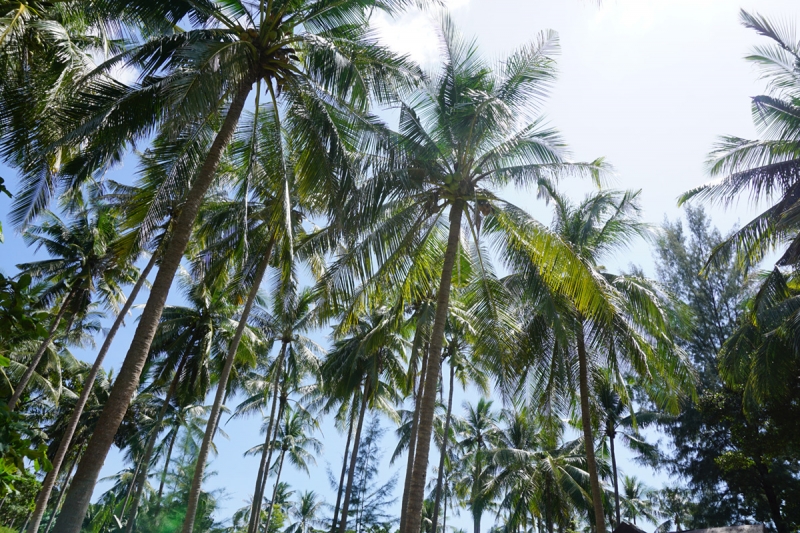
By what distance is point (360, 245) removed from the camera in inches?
416

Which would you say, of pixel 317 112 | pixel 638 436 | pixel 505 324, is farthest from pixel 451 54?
pixel 638 436

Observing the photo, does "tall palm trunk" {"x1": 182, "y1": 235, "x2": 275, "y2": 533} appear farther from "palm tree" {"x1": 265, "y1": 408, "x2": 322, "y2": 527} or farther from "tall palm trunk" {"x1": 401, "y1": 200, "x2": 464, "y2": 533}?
"palm tree" {"x1": 265, "y1": 408, "x2": 322, "y2": 527}

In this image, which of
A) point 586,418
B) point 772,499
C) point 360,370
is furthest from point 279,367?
point 772,499

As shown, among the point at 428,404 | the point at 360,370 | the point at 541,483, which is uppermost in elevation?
the point at 360,370

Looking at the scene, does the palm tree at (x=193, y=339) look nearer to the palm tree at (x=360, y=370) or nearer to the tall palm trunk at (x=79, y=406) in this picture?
the tall palm trunk at (x=79, y=406)

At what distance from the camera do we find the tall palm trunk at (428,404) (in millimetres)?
8234

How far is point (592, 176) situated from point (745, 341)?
27.9ft

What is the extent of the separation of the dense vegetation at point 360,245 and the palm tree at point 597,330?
0.24ft

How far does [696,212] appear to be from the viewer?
2522 centimetres

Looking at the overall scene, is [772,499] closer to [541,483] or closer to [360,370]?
[541,483]

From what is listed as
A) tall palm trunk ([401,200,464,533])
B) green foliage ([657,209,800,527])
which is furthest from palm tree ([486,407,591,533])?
tall palm trunk ([401,200,464,533])

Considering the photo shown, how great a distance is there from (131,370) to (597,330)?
10.5m

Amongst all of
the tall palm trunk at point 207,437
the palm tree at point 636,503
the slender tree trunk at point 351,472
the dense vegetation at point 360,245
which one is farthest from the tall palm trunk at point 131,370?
the palm tree at point 636,503

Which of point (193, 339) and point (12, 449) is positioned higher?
point (193, 339)
